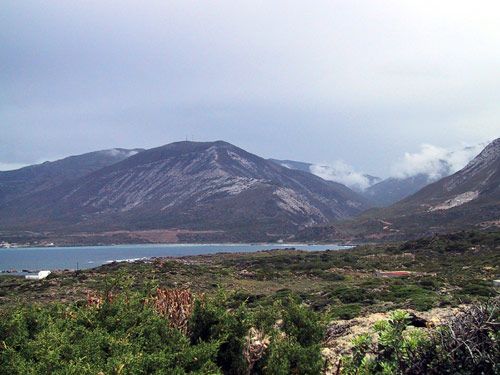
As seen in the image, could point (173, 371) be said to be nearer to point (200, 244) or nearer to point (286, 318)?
point (286, 318)

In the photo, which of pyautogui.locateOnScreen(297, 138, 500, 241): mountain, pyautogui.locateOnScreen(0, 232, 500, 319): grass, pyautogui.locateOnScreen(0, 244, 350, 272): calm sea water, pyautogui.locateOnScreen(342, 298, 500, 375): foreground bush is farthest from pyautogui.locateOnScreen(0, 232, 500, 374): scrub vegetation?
pyautogui.locateOnScreen(297, 138, 500, 241): mountain

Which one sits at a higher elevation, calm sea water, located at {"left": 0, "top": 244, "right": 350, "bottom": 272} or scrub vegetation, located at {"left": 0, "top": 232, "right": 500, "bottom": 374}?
scrub vegetation, located at {"left": 0, "top": 232, "right": 500, "bottom": 374}

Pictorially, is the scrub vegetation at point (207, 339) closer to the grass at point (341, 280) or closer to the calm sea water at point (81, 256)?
the grass at point (341, 280)

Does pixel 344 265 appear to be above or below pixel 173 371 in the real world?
below

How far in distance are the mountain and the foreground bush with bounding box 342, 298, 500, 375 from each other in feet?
357

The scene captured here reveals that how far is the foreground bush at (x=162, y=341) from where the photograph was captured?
7398 millimetres

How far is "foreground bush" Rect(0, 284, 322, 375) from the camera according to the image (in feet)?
24.3

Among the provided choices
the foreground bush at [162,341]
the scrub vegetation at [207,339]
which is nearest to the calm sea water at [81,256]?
the scrub vegetation at [207,339]

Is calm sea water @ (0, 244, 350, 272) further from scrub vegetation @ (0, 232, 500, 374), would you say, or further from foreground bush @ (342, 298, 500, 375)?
foreground bush @ (342, 298, 500, 375)

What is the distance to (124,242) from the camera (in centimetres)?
19862

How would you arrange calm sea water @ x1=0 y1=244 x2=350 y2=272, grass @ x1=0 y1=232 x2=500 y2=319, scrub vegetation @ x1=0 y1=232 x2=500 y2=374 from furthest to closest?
1. calm sea water @ x1=0 y1=244 x2=350 y2=272
2. grass @ x1=0 y1=232 x2=500 y2=319
3. scrub vegetation @ x1=0 y1=232 x2=500 y2=374

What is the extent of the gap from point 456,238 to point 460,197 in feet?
325

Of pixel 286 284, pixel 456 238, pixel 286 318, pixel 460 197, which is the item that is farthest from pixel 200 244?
pixel 286 318

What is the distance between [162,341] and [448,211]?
149m
